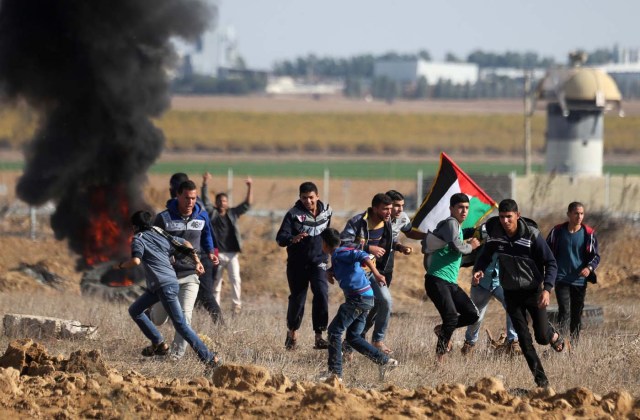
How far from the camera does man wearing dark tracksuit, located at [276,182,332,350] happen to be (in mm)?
11680

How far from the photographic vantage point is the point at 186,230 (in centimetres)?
1148

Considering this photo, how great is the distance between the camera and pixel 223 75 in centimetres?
15862

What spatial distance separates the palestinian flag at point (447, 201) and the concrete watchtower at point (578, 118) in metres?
27.6

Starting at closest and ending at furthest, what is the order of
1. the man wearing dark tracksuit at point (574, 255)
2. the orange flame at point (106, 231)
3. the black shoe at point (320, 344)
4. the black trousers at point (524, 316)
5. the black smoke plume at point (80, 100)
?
the black trousers at point (524, 316) < the black shoe at point (320, 344) < the man wearing dark tracksuit at point (574, 255) < the orange flame at point (106, 231) < the black smoke plume at point (80, 100)

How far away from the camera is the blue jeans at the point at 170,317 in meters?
10.6

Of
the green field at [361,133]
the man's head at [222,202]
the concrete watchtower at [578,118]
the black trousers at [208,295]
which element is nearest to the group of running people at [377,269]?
the black trousers at [208,295]

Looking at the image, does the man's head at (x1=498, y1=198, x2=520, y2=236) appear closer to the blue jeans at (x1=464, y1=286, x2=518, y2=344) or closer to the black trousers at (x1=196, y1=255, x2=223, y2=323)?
the blue jeans at (x1=464, y1=286, x2=518, y2=344)

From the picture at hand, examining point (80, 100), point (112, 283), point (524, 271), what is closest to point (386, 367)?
point (524, 271)

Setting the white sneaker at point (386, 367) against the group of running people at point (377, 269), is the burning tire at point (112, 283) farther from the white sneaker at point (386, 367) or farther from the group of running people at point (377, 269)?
the white sneaker at point (386, 367)

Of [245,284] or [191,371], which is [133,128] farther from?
[191,371]

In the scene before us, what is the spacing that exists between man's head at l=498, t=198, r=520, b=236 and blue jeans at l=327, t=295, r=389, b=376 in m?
1.26

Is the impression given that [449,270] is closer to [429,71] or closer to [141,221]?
[141,221]

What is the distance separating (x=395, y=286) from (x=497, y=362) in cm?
941

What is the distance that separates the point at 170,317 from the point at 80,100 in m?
11.2
